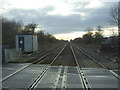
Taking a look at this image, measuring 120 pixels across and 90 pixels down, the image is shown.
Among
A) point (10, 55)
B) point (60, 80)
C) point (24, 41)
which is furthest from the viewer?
point (24, 41)

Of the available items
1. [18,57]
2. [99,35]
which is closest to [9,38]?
[18,57]

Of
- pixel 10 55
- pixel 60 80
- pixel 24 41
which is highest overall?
pixel 24 41

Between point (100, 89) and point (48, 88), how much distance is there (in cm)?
202

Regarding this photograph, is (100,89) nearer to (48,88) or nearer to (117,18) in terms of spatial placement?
(48,88)

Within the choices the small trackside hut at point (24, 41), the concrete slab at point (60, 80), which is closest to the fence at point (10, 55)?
the small trackside hut at point (24, 41)

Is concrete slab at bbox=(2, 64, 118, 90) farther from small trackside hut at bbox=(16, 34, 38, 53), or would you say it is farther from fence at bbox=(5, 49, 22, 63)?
small trackside hut at bbox=(16, 34, 38, 53)

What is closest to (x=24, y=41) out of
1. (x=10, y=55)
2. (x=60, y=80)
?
(x=10, y=55)

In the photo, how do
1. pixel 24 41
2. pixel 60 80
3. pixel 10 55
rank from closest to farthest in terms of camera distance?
pixel 60 80 → pixel 10 55 → pixel 24 41

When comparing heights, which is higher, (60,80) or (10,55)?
(10,55)

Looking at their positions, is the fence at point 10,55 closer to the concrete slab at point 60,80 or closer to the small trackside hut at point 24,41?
the small trackside hut at point 24,41

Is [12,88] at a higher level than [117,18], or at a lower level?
lower

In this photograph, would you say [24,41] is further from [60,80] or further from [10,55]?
[60,80]

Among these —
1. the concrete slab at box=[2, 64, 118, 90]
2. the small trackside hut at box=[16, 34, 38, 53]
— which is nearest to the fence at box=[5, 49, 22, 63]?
the small trackside hut at box=[16, 34, 38, 53]

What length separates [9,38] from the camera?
66125mm
